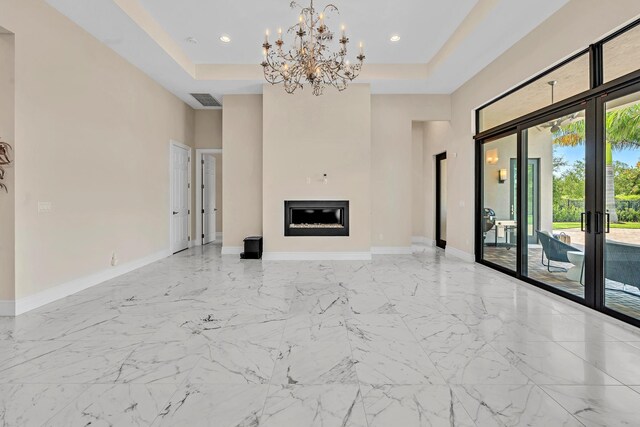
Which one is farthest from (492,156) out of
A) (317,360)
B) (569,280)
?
(317,360)

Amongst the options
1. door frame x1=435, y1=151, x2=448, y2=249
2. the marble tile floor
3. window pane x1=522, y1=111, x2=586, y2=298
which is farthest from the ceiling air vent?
window pane x1=522, y1=111, x2=586, y2=298

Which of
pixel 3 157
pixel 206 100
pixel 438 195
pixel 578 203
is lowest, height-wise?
pixel 578 203

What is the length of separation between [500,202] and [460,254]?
1.49 meters

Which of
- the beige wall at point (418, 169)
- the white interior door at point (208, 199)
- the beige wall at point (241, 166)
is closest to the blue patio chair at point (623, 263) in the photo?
the beige wall at point (418, 169)

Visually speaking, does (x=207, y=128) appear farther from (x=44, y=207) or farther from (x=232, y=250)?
(x=44, y=207)

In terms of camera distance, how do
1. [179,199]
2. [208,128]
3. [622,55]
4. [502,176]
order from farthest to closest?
[208,128], [179,199], [502,176], [622,55]

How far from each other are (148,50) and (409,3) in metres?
3.84

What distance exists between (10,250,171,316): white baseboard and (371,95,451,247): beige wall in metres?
4.62

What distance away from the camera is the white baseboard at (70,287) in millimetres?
3223

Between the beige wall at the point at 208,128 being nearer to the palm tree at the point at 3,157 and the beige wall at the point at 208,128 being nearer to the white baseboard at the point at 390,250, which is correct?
the white baseboard at the point at 390,250

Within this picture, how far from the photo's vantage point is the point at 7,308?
3.12m

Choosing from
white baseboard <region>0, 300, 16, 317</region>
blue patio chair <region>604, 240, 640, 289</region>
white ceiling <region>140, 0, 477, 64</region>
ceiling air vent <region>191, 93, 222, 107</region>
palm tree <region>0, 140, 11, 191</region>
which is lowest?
white baseboard <region>0, 300, 16, 317</region>

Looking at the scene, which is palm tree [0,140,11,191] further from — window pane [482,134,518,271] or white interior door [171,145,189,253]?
window pane [482,134,518,271]

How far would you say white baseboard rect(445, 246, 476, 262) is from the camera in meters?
5.81
